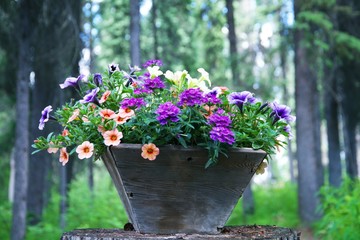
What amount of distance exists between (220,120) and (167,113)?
255 mm

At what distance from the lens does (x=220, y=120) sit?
2.26m

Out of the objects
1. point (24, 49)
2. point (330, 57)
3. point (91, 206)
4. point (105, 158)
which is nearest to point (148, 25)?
point (330, 57)

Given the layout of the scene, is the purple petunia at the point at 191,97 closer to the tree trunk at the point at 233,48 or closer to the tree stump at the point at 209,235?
the tree stump at the point at 209,235

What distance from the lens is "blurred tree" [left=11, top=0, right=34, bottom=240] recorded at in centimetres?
624

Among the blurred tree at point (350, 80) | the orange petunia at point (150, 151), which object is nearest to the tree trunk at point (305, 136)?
the blurred tree at point (350, 80)

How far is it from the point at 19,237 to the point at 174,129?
4.86 meters

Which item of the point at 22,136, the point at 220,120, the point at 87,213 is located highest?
the point at 22,136

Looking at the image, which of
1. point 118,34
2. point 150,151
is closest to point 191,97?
point 150,151

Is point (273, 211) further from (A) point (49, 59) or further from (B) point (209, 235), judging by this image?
(B) point (209, 235)

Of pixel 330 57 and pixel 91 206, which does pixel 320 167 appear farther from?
pixel 91 206

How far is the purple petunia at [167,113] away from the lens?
7.24 feet

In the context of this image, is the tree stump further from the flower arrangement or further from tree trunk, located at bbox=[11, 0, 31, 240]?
tree trunk, located at bbox=[11, 0, 31, 240]

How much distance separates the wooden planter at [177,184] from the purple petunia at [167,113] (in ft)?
0.51

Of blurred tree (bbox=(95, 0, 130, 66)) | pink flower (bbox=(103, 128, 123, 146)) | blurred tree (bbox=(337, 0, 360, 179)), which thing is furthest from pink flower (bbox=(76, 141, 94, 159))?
blurred tree (bbox=(95, 0, 130, 66))
